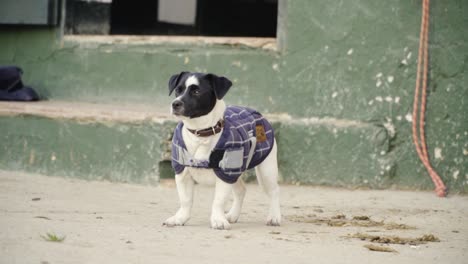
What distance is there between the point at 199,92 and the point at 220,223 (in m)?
0.69

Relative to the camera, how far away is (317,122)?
20.4 feet

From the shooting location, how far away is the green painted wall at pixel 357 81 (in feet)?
19.6

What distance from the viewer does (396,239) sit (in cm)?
410

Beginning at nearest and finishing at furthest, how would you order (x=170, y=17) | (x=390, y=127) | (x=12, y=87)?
(x=390, y=127), (x=12, y=87), (x=170, y=17)

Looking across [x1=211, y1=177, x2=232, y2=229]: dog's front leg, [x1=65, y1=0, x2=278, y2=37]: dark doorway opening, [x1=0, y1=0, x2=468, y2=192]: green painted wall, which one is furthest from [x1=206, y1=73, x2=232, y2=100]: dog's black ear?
[x1=65, y1=0, x2=278, y2=37]: dark doorway opening

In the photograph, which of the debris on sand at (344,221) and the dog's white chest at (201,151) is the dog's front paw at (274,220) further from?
the dog's white chest at (201,151)

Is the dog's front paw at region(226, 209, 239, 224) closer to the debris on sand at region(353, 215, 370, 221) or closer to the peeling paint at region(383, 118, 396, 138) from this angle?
the debris on sand at region(353, 215, 370, 221)

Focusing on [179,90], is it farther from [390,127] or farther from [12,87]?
[12,87]

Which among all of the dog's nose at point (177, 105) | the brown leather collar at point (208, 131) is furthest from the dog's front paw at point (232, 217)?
the dog's nose at point (177, 105)

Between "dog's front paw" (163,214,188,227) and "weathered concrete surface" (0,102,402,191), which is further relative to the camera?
"weathered concrete surface" (0,102,402,191)

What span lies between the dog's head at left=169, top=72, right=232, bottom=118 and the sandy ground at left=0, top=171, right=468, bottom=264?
620 millimetres

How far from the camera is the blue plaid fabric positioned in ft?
14.0

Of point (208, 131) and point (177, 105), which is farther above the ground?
point (177, 105)

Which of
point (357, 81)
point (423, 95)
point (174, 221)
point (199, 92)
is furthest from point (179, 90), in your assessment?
point (423, 95)
